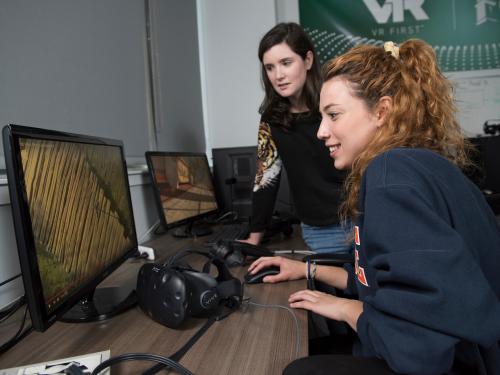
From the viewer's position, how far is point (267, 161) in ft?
4.70

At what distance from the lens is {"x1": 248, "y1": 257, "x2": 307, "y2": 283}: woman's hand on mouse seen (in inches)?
35.4

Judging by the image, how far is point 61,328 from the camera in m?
0.70

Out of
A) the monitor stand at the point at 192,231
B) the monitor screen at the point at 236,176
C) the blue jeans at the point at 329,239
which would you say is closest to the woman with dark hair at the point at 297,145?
the blue jeans at the point at 329,239

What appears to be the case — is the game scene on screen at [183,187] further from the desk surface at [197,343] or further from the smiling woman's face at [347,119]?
the smiling woman's face at [347,119]

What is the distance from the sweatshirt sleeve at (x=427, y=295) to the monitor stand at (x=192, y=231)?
3.51 feet

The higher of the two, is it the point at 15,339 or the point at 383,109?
the point at 383,109

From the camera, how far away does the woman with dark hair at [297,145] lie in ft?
4.33

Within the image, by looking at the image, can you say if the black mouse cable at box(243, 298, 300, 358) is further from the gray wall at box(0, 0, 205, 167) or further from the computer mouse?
the gray wall at box(0, 0, 205, 167)

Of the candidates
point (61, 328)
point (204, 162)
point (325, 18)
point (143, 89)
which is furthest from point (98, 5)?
point (325, 18)

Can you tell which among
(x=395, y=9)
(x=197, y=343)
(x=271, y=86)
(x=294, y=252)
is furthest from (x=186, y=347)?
(x=395, y=9)

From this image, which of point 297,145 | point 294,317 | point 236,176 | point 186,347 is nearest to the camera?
point 186,347

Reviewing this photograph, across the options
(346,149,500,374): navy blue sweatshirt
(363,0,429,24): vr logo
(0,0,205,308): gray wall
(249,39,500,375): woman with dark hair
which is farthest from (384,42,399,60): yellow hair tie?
(363,0,429,24): vr logo

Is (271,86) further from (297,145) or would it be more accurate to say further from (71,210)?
(71,210)

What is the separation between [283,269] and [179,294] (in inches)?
13.9
